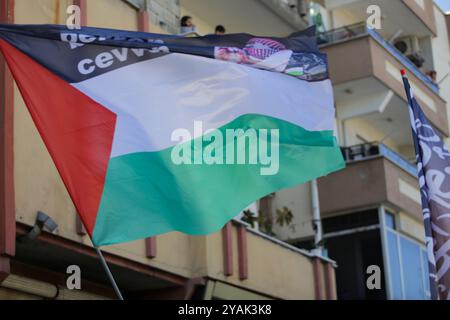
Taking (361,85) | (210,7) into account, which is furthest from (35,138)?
(361,85)

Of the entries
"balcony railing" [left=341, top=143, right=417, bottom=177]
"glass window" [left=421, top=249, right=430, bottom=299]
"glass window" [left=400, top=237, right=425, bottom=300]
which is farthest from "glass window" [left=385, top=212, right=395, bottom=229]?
"glass window" [left=421, top=249, right=430, bottom=299]

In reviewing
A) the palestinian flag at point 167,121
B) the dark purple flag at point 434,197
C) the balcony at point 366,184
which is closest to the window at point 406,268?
the balcony at point 366,184

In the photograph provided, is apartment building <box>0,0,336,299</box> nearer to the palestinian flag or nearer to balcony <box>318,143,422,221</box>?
the palestinian flag

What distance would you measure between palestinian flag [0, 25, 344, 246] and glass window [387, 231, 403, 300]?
13175 millimetres

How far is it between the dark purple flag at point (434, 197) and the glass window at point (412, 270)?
42.1ft

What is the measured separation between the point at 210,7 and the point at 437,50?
11312mm

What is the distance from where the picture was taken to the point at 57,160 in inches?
385

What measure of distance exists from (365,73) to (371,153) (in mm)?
1760

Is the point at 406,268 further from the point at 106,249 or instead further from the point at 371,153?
the point at 106,249

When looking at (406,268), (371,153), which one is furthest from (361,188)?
(406,268)

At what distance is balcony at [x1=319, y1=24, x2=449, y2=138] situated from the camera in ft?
82.9

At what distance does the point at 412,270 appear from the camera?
25266 millimetres
